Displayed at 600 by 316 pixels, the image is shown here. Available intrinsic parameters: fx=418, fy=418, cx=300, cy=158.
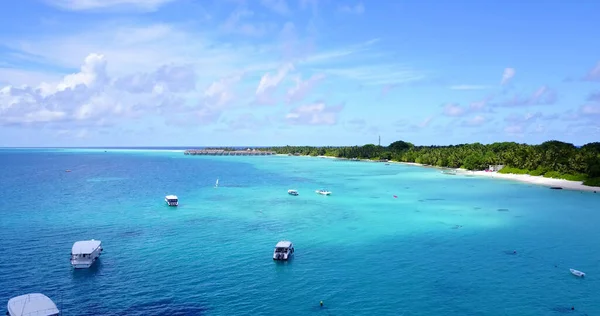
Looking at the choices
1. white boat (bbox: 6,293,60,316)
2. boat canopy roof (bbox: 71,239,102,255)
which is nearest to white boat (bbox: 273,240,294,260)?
boat canopy roof (bbox: 71,239,102,255)

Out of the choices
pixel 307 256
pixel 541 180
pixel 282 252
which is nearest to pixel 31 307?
pixel 282 252

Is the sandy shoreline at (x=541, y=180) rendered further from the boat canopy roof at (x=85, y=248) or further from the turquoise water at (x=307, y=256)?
the boat canopy roof at (x=85, y=248)

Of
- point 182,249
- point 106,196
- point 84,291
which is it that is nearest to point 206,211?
point 182,249

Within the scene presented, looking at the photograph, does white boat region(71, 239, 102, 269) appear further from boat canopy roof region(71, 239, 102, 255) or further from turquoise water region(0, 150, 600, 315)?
turquoise water region(0, 150, 600, 315)

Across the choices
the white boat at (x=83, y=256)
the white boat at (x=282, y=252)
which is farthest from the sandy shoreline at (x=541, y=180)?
the white boat at (x=83, y=256)

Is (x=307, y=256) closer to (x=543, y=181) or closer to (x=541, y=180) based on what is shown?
(x=543, y=181)
